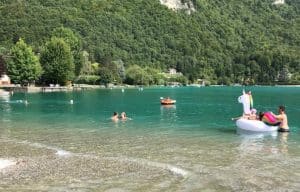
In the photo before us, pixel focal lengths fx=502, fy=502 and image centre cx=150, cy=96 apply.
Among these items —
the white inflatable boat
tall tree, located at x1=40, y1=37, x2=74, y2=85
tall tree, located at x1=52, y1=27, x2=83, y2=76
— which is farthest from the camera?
tall tree, located at x1=52, y1=27, x2=83, y2=76

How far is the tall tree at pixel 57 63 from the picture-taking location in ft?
503

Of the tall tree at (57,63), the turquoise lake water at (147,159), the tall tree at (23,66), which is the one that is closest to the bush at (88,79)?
the tall tree at (57,63)

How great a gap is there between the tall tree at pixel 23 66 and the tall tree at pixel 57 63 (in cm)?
569

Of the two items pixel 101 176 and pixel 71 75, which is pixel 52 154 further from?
pixel 71 75

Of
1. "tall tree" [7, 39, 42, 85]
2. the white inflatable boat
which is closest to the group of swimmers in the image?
the white inflatable boat

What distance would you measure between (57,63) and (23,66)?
11429 millimetres

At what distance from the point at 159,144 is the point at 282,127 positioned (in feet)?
41.1

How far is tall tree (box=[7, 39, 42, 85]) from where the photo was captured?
145 meters

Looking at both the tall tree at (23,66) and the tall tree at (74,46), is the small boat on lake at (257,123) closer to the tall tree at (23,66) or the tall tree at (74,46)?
the tall tree at (23,66)

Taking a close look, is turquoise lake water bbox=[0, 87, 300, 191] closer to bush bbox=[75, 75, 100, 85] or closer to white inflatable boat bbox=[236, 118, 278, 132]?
white inflatable boat bbox=[236, 118, 278, 132]

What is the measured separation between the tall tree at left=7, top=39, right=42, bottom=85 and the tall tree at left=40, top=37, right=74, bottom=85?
224 inches

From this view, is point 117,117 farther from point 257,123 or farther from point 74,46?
point 74,46

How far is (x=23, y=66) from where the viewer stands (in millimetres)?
144875

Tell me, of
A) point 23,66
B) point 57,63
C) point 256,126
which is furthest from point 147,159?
point 57,63
